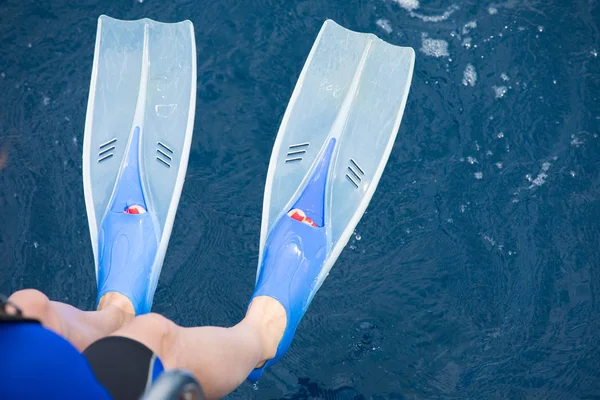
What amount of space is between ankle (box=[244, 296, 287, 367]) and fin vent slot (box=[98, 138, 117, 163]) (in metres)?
0.76

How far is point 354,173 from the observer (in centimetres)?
195

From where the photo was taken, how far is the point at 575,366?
1.86 m

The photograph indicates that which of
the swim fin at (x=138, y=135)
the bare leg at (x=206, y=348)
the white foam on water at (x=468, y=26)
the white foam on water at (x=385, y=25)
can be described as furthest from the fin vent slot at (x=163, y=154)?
the white foam on water at (x=468, y=26)

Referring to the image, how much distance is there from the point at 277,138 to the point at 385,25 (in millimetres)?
598

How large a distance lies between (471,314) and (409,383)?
0.31 m

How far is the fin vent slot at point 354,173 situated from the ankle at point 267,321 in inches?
20.5

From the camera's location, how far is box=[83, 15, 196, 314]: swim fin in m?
1.83

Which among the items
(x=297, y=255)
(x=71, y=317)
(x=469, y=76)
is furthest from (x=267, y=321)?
(x=469, y=76)

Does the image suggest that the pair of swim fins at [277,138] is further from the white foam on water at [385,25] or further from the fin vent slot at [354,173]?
the white foam on water at [385,25]

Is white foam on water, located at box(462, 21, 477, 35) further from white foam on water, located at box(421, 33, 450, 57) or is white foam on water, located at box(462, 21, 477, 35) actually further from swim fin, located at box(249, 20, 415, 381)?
swim fin, located at box(249, 20, 415, 381)

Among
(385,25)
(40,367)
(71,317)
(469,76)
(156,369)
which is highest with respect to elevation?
(385,25)

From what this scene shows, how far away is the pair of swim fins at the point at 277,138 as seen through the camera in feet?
6.08

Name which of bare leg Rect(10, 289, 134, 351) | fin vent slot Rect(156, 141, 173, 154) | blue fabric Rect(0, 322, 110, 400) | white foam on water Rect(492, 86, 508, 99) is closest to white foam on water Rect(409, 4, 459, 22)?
white foam on water Rect(492, 86, 508, 99)

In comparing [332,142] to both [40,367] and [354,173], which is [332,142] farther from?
[40,367]
